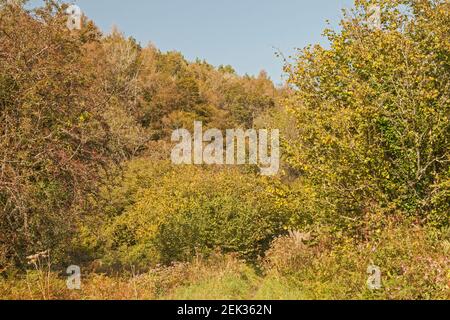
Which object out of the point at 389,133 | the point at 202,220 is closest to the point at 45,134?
the point at 389,133

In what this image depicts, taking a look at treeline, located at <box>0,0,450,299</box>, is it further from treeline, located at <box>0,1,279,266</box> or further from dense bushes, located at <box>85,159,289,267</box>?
dense bushes, located at <box>85,159,289,267</box>

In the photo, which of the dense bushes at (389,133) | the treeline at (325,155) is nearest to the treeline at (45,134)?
the treeline at (325,155)

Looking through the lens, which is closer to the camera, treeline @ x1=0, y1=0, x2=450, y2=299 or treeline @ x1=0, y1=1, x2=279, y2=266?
treeline @ x1=0, y1=0, x2=450, y2=299

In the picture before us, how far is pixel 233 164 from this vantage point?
29453 mm

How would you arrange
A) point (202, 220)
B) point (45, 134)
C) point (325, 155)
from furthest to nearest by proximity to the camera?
point (202, 220), point (325, 155), point (45, 134)

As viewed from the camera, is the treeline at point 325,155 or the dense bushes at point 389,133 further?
the dense bushes at point 389,133

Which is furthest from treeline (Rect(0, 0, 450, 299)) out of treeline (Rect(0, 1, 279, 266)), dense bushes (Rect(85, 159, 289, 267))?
dense bushes (Rect(85, 159, 289, 267))

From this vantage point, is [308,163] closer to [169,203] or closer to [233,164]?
[169,203]

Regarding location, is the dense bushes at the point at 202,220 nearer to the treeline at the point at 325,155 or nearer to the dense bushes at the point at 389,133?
the treeline at the point at 325,155

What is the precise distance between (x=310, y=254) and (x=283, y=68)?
5.61 metres

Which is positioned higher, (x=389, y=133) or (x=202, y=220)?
(x=389, y=133)

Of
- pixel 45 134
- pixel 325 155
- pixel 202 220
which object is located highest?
pixel 45 134

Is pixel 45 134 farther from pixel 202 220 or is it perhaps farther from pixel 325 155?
pixel 202 220

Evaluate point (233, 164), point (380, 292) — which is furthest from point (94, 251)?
point (380, 292)
